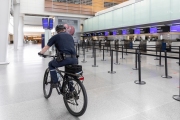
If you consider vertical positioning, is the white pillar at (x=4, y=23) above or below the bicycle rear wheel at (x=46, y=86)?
above

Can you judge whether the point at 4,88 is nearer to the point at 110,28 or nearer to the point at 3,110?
the point at 3,110

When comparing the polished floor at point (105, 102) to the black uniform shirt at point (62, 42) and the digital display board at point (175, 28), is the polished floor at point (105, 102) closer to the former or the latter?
the black uniform shirt at point (62, 42)

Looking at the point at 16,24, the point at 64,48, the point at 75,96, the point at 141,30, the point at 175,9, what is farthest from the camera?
the point at 16,24

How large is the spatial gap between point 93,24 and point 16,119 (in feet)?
72.1

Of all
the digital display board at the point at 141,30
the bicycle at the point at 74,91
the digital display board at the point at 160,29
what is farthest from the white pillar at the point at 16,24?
the bicycle at the point at 74,91

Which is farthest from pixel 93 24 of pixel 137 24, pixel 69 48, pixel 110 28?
pixel 69 48

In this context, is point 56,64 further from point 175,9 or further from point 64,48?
point 175,9

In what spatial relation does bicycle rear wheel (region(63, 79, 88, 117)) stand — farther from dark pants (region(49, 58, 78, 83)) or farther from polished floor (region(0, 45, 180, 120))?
dark pants (region(49, 58, 78, 83))

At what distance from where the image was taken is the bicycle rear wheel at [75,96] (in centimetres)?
230

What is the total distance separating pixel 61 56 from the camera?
2.54 meters

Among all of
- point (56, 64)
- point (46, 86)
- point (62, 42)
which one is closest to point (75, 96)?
point (56, 64)

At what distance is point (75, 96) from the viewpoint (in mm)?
2396

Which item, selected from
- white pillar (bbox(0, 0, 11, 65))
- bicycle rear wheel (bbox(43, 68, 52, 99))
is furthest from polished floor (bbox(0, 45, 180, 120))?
white pillar (bbox(0, 0, 11, 65))

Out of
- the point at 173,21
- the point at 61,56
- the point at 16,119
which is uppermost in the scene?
the point at 173,21
